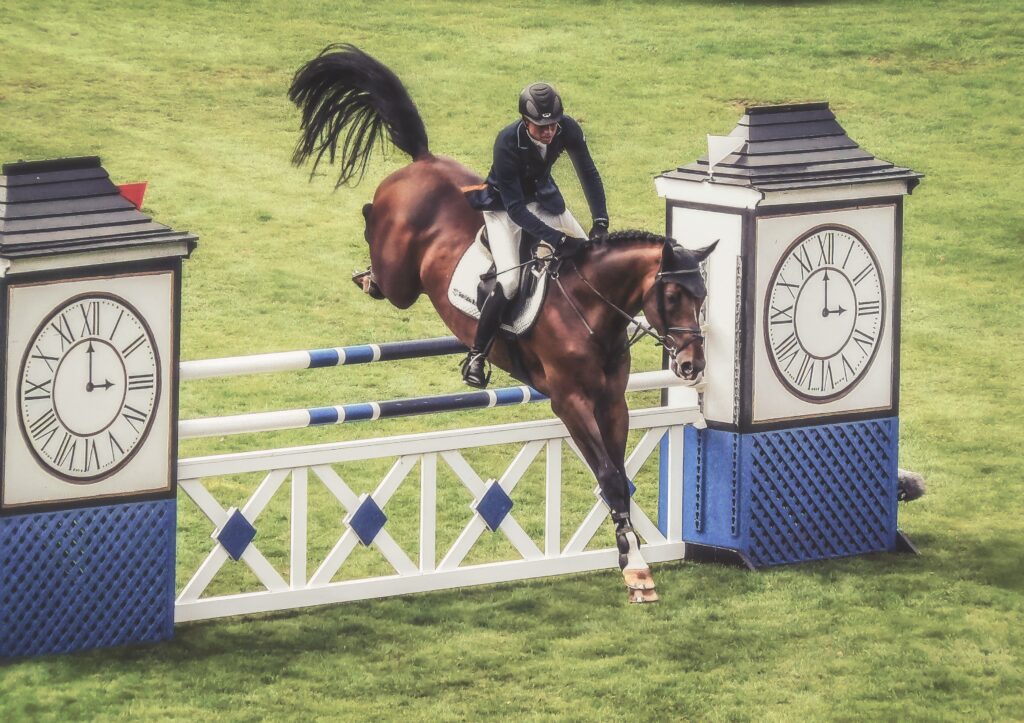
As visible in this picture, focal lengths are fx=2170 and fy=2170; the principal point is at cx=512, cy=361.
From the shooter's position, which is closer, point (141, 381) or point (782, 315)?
point (141, 381)

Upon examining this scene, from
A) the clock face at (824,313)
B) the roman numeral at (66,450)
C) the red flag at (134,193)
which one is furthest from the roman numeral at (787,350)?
the roman numeral at (66,450)

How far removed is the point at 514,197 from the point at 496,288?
0.48 meters

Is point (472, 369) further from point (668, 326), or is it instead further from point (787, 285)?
point (787, 285)

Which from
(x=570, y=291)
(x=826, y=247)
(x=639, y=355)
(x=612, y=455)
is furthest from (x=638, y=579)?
(x=639, y=355)

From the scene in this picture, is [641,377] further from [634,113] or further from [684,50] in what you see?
[684,50]

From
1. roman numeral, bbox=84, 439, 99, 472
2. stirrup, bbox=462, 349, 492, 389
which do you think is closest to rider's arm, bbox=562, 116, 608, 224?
stirrup, bbox=462, 349, 492, 389

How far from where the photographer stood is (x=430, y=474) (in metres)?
11.2

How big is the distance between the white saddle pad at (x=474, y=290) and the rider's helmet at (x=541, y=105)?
0.77 metres

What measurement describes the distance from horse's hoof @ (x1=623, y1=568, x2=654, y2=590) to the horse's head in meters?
0.97

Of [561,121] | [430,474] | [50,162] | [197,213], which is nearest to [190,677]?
[430,474]

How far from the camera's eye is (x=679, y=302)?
10.4 meters

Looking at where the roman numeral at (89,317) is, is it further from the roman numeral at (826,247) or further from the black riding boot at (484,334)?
the roman numeral at (826,247)

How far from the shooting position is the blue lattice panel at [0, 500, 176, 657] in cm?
1009

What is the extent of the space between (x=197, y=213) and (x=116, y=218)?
27.3ft
